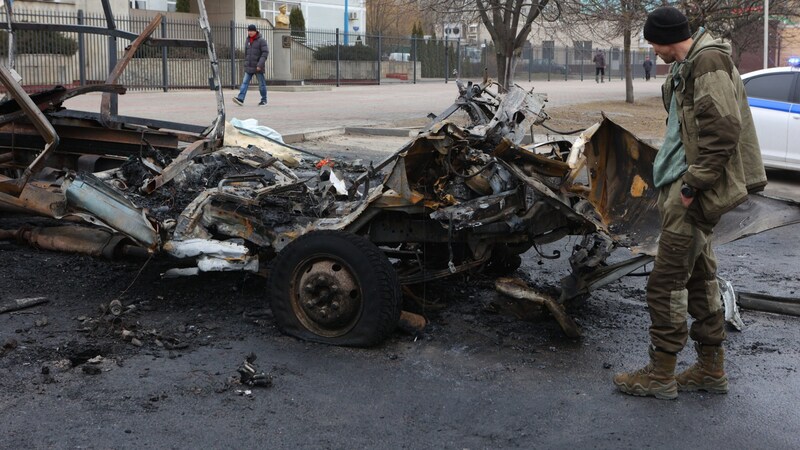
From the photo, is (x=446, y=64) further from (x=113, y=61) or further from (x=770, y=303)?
(x=770, y=303)

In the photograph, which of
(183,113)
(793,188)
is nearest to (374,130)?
(183,113)

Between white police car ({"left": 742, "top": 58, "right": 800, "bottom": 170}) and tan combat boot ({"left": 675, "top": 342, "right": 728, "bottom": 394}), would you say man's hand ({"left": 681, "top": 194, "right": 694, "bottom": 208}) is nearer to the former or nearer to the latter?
tan combat boot ({"left": 675, "top": 342, "right": 728, "bottom": 394})

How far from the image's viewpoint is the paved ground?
3699 mm

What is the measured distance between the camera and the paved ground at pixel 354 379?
3.70 meters

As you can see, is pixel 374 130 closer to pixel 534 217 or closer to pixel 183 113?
pixel 183 113

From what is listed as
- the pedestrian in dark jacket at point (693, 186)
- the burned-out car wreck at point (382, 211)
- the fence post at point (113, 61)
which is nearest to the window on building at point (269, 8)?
the fence post at point (113, 61)

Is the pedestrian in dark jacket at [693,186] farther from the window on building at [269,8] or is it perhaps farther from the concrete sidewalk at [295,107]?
the window on building at [269,8]

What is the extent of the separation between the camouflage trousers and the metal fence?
4642 millimetres

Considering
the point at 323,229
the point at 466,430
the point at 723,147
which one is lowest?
the point at 466,430

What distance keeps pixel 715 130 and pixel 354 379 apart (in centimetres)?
206

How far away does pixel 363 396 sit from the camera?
4113mm

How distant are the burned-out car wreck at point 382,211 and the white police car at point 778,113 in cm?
687

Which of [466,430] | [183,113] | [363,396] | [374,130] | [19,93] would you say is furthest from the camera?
[183,113]

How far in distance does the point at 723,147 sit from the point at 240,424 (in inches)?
96.5
